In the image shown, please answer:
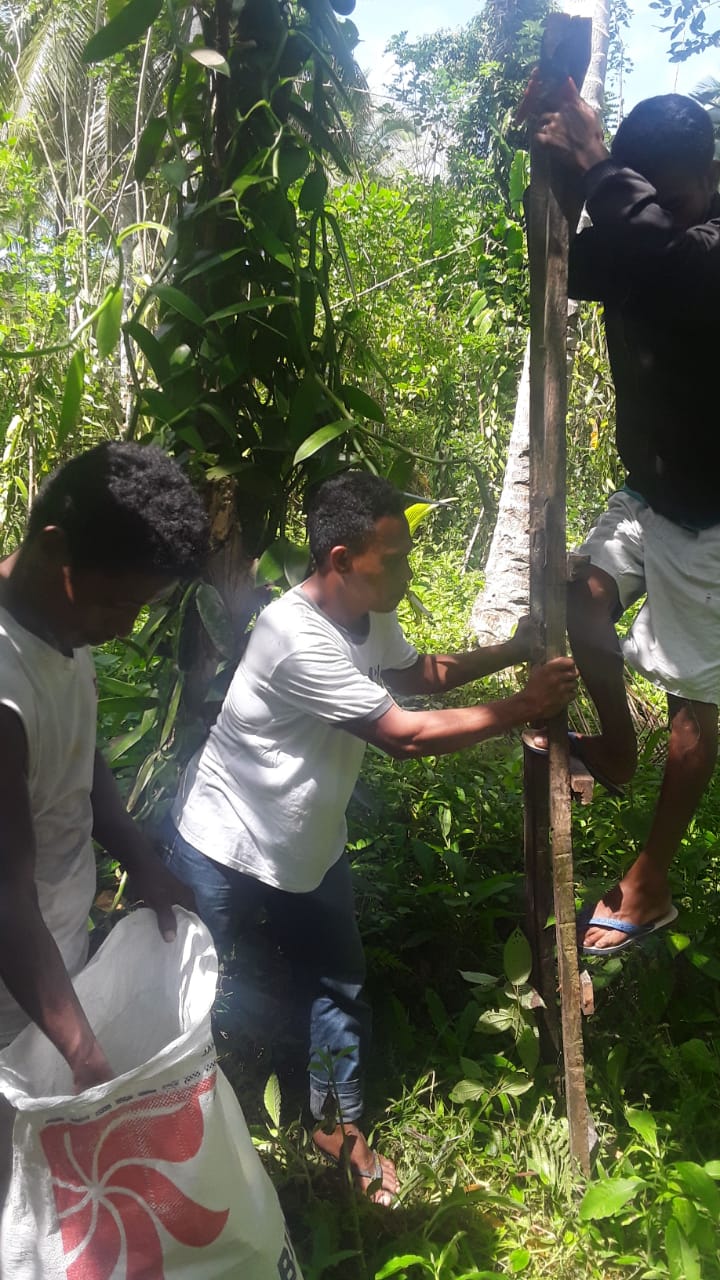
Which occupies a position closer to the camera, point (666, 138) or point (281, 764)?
point (666, 138)

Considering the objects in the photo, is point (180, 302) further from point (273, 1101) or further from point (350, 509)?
point (273, 1101)

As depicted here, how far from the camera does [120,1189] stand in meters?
1.24

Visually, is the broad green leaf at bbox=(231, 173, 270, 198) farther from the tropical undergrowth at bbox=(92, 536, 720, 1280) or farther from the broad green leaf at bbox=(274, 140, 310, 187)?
the tropical undergrowth at bbox=(92, 536, 720, 1280)

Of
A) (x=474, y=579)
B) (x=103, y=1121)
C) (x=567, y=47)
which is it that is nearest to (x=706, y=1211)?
(x=103, y=1121)

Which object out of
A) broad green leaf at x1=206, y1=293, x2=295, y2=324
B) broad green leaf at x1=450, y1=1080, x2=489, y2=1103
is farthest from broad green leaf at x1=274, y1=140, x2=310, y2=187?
broad green leaf at x1=450, y1=1080, x2=489, y2=1103

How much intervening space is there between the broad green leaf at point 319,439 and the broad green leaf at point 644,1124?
5.12 feet

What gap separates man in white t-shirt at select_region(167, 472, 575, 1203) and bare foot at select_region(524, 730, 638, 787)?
24 centimetres

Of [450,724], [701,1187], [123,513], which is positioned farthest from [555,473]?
[701,1187]

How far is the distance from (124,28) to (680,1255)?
8.31 ft

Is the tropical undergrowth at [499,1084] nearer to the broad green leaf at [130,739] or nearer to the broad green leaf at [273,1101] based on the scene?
the broad green leaf at [273,1101]

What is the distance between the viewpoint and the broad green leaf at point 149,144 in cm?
200

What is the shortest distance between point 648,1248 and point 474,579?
4937mm

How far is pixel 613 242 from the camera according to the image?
1694mm

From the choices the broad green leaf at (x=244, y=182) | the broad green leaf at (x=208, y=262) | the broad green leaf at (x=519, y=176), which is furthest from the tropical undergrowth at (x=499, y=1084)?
the broad green leaf at (x=519, y=176)
